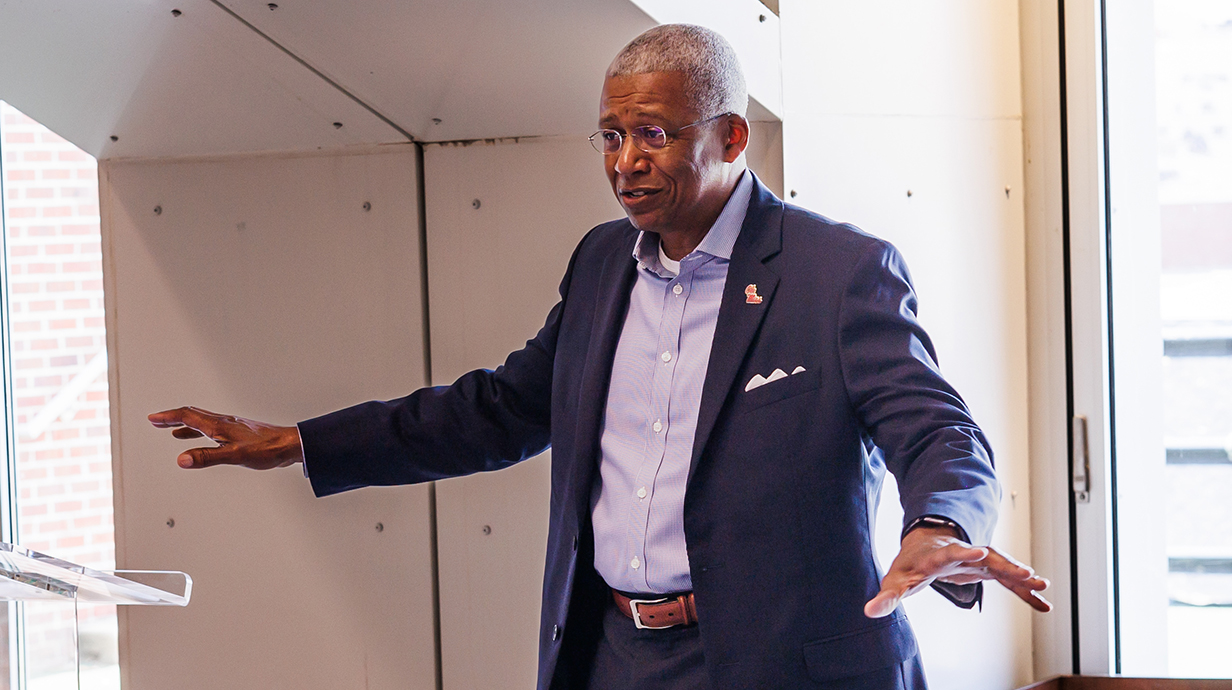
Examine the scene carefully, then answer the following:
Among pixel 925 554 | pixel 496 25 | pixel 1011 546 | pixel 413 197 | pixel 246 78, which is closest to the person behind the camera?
pixel 925 554

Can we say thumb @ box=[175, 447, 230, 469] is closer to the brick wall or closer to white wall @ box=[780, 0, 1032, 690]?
white wall @ box=[780, 0, 1032, 690]

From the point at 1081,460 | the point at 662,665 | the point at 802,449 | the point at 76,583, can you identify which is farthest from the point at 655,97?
the point at 1081,460

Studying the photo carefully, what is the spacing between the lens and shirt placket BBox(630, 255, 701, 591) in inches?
59.9

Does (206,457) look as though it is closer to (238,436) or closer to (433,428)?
(238,436)

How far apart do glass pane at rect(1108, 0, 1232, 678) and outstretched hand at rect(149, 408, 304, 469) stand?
1.81 m

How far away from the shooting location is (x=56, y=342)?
3592 mm

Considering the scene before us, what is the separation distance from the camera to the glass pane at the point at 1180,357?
2523mm

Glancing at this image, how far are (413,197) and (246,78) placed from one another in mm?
416

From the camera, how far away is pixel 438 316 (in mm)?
2338

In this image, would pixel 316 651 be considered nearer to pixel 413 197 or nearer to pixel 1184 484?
pixel 413 197

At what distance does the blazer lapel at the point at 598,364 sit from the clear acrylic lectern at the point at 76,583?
→ 0.55 metres

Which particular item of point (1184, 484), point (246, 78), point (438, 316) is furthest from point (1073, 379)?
point (246, 78)

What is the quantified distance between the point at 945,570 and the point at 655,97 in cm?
73

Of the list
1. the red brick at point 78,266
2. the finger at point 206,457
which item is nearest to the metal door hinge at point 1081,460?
the finger at point 206,457
